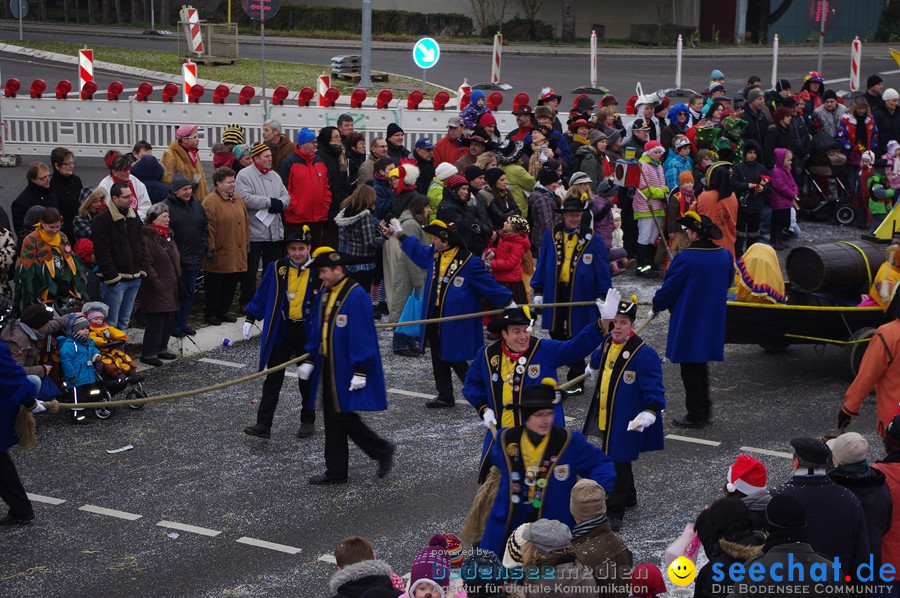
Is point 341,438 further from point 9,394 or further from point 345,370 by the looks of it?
point 9,394

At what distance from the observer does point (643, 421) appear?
7910mm

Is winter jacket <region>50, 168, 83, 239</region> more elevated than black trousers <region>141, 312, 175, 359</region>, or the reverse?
winter jacket <region>50, 168, 83, 239</region>

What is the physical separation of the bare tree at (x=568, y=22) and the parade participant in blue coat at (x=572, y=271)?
3105cm

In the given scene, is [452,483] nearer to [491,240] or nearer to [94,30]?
[491,240]

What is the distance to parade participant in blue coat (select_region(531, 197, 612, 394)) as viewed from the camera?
1088 centimetres

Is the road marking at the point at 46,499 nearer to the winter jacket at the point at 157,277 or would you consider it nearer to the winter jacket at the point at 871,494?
the winter jacket at the point at 157,277

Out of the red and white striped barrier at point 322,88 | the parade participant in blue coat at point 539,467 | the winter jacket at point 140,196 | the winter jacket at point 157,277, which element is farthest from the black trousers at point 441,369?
the red and white striped barrier at point 322,88

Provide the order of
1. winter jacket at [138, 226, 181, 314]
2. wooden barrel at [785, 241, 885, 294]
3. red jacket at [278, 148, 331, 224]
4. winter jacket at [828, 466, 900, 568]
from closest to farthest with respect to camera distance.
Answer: winter jacket at [828, 466, 900, 568] < winter jacket at [138, 226, 181, 314] < wooden barrel at [785, 241, 885, 294] < red jacket at [278, 148, 331, 224]

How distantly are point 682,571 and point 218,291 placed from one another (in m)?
7.57

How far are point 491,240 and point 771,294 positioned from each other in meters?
2.86

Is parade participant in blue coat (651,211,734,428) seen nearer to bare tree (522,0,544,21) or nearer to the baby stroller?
the baby stroller

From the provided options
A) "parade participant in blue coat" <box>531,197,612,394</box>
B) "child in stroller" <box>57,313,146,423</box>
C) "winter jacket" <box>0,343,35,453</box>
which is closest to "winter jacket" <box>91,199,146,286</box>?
"child in stroller" <box>57,313,146,423</box>

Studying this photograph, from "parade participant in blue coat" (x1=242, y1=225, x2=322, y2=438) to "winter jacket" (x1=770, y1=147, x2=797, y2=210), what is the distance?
8.76m

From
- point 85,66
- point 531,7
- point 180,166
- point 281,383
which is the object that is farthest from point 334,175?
point 531,7
